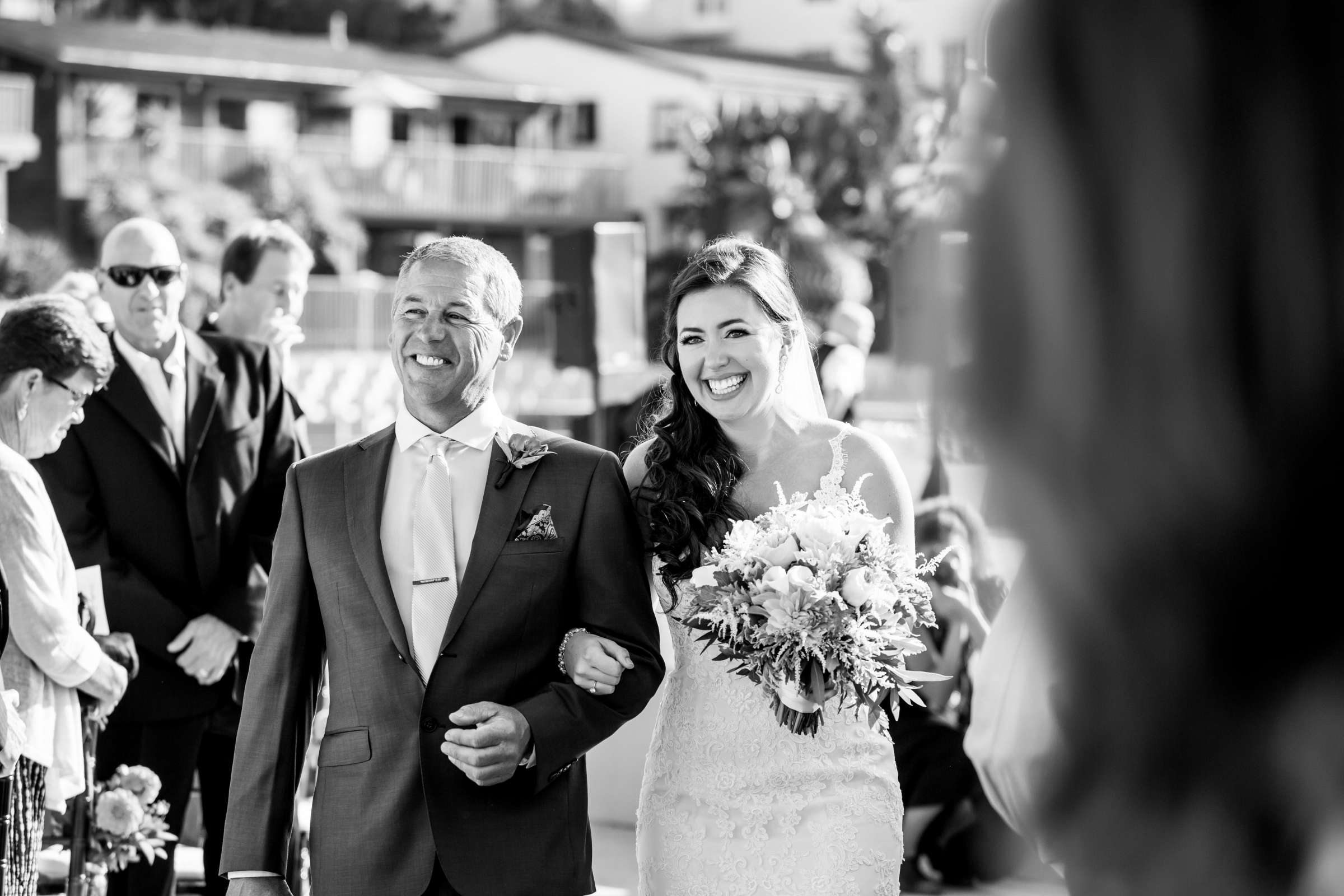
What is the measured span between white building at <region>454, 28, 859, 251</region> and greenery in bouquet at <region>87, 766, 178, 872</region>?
44.4 metres

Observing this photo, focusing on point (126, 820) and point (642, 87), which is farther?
point (642, 87)

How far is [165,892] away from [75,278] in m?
3.24

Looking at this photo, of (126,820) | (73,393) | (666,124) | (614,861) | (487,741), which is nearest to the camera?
(487,741)

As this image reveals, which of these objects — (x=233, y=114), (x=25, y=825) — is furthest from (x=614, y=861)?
(x=233, y=114)

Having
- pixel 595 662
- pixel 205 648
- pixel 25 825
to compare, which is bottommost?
pixel 25 825

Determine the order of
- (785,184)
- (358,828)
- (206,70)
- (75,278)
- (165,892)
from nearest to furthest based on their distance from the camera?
(358,828) → (165,892) → (75,278) → (206,70) → (785,184)

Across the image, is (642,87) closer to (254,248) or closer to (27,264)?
(27,264)

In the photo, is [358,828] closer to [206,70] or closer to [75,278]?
[75,278]

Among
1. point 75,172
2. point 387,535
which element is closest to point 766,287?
point 387,535

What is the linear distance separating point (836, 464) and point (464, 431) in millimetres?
928

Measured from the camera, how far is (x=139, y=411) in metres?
4.98

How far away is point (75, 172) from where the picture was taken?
125ft

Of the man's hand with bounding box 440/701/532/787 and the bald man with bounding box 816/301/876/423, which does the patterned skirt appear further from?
the bald man with bounding box 816/301/876/423

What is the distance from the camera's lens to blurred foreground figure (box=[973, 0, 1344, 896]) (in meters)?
0.56
